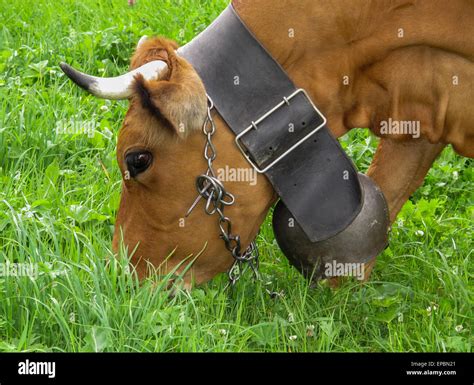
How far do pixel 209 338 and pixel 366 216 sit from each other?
1.03 m

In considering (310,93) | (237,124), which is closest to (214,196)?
(237,124)

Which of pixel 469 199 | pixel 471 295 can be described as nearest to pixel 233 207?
pixel 471 295

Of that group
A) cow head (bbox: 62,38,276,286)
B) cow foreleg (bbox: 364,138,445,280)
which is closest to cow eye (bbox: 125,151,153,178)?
cow head (bbox: 62,38,276,286)

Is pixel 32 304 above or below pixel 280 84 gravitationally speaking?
below

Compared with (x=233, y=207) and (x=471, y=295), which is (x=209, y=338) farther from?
(x=471, y=295)

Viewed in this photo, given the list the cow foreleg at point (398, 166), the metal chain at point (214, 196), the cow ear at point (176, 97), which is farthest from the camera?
the cow foreleg at point (398, 166)

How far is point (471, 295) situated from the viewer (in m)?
5.58

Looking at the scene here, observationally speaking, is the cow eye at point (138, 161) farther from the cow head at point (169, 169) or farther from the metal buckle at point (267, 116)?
the metal buckle at point (267, 116)

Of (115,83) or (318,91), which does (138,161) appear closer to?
(115,83)

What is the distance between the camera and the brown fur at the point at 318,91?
4.94 meters

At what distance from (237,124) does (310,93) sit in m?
0.40

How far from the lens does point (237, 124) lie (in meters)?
4.90

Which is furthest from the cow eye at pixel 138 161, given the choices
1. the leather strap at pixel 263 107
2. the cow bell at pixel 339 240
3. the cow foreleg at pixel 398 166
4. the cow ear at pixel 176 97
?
the cow foreleg at pixel 398 166

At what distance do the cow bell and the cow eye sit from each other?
71cm
